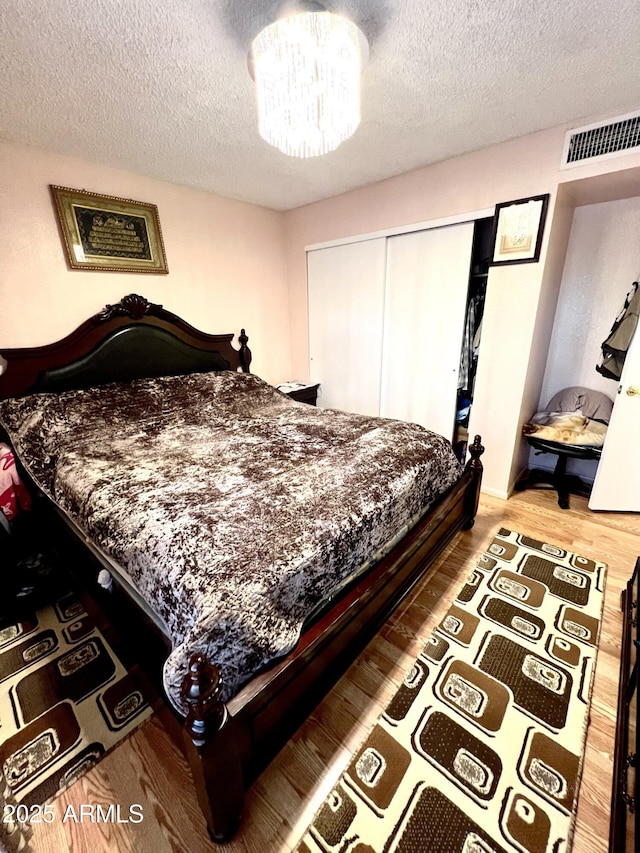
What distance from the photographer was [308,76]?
A: 4.00 feet

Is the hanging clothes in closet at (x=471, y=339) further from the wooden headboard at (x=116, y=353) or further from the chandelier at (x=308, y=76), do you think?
the wooden headboard at (x=116, y=353)

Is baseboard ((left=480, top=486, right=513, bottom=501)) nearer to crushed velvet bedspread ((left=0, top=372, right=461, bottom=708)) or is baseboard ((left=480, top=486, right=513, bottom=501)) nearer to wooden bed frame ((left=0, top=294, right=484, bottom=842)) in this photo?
wooden bed frame ((left=0, top=294, right=484, bottom=842))

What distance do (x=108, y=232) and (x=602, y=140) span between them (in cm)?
313

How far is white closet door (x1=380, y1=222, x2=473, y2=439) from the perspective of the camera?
8.70ft

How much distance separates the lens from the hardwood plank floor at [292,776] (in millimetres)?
968

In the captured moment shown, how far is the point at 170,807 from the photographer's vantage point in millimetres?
1033

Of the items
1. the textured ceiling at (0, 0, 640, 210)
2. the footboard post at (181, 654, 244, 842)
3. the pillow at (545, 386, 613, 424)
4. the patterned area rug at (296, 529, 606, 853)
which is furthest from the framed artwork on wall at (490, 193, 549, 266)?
the footboard post at (181, 654, 244, 842)

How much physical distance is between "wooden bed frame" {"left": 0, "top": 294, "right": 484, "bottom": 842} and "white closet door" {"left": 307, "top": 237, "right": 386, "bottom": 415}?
1182mm

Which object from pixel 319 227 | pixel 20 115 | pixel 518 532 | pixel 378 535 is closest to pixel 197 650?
pixel 378 535

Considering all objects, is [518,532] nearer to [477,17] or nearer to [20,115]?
[477,17]

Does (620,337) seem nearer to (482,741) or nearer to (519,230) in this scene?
(519,230)

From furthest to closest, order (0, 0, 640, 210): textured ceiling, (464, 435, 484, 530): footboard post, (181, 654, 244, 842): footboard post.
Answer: (464, 435, 484, 530): footboard post
(0, 0, 640, 210): textured ceiling
(181, 654, 244, 842): footboard post

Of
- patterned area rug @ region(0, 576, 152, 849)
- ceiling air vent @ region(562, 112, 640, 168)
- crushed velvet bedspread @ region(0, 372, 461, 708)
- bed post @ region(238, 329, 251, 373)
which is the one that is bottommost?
patterned area rug @ region(0, 576, 152, 849)

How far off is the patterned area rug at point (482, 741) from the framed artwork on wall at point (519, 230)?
2.07 meters
